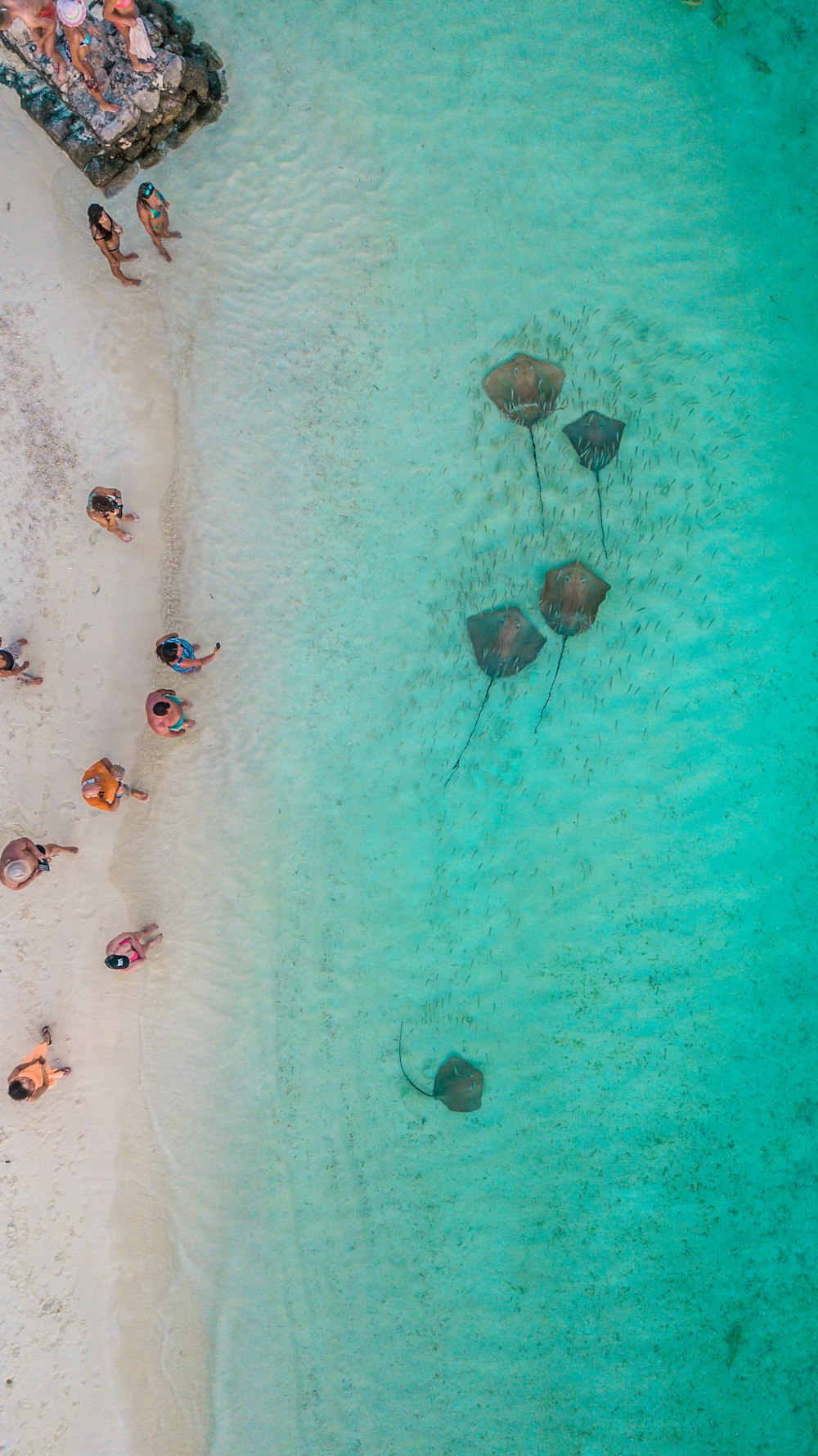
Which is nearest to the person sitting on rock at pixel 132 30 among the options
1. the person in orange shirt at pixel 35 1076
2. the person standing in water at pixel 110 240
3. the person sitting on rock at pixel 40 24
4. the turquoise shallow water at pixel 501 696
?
the person sitting on rock at pixel 40 24

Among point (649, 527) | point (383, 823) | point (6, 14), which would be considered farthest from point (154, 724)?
point (6, 14)

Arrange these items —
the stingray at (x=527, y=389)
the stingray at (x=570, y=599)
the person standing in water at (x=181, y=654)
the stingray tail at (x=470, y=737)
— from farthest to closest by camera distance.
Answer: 1. the stingray tail at (x=470, y=737)
2. the stingray at (x=527, y=389)
3. the stingray at (x=570, y=599)
4. the person standing in water at (x=181, y=654)

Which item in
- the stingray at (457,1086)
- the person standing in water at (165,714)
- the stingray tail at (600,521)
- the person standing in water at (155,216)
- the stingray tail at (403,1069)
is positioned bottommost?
the stingray at (457,1086)

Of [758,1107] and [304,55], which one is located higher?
[304,55]

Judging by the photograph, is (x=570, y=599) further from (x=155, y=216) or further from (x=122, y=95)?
(x=122, y=95)

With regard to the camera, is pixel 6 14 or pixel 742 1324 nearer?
pixel 6 14

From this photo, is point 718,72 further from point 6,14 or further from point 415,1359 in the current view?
point 415,1359

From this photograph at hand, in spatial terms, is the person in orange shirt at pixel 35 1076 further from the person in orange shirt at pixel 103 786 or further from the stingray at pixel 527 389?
the stingray at pixel 527 389

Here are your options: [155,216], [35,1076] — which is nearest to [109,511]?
[155,216]
